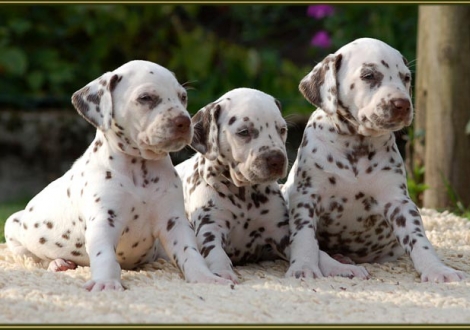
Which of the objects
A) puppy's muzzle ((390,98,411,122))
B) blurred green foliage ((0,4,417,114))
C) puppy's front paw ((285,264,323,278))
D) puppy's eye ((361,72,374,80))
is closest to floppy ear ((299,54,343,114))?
puppy's eye ((361,72,374,80))

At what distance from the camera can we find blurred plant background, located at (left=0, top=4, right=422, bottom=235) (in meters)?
11.4

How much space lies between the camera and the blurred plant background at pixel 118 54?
11.4m

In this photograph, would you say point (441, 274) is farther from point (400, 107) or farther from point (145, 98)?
point (145, 98)

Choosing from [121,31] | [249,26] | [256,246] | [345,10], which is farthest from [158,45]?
[256,246]

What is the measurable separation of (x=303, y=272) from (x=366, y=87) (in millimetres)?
1254

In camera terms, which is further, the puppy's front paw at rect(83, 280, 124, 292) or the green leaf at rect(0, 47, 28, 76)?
the green leaf at rect(0, 47, 28, 76)

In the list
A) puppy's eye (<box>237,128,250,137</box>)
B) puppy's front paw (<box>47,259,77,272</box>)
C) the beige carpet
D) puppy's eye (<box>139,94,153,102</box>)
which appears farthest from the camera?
puppy's front paw (<box>47,259,77,272</box>)

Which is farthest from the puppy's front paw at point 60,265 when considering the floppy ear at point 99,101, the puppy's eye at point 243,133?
the puppy's eye at point 243,133

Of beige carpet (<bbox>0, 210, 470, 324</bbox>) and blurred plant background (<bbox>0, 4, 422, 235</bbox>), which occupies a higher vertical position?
blurred plant background (<bbox>0, 4, 422, 235</bbox>)

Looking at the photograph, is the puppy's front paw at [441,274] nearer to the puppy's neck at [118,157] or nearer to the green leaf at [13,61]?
the puppy's neck at [118,157]

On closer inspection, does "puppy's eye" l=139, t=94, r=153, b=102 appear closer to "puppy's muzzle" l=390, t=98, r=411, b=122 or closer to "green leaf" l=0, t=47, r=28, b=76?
"puppy's muzzle" l=390, t=98, r=411, b=122

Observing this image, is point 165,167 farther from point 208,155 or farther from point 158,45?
point 158,45

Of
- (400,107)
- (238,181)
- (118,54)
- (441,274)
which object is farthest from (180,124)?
(118,54)

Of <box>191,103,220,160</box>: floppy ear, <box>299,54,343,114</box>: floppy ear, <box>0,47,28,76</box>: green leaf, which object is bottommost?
<box>191,103,220,160</box>: floppy ear
